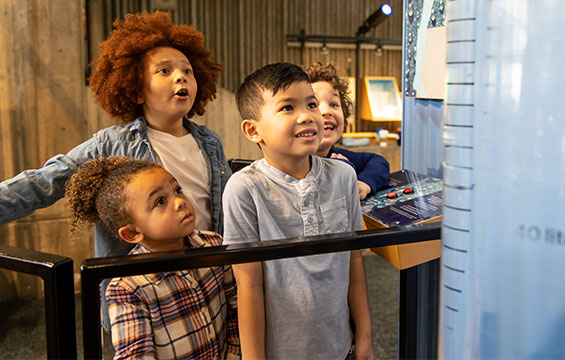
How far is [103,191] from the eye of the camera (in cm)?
131

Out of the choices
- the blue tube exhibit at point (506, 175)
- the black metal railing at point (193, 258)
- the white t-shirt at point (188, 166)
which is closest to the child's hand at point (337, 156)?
the white t-shirt at point (188, 166)

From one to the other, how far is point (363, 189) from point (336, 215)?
32 cm

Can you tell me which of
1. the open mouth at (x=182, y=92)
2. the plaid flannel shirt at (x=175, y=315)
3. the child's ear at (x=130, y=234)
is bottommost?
the plaid flannel shirt at (x=175, y=315)

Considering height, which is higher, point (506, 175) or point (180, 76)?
point (180, 76)

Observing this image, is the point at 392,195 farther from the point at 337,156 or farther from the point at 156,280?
the point at 156,280

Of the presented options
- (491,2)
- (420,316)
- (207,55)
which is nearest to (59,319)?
(491,2)

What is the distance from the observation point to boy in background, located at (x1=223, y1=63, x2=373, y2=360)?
3.60 feet

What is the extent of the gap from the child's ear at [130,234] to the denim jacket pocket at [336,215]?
442 mm

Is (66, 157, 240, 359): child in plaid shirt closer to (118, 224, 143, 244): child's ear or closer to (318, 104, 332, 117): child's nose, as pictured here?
(118, 224, 143, 244): child's ear

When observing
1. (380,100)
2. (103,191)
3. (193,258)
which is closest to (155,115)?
(103,191)

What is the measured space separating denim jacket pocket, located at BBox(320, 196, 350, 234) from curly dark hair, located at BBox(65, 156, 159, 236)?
1.47 ft

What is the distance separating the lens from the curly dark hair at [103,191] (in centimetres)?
128

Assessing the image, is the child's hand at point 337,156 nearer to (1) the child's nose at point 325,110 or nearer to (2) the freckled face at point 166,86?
(1) the child's nose at point 325,110

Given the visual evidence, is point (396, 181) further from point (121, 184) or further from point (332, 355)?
point (121, 184)
